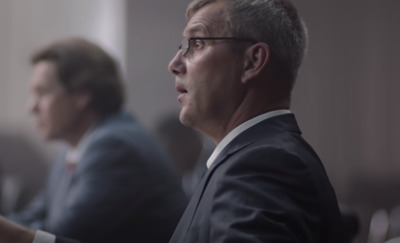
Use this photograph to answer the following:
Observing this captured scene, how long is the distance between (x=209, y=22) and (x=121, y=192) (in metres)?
0.98

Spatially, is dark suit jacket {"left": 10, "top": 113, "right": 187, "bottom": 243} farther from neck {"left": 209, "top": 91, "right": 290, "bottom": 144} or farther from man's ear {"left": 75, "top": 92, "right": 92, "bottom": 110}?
neck {"left": 209, "top": 91, "right": 290, "bottom": 144}

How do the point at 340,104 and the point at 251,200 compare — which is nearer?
the point at 251,200

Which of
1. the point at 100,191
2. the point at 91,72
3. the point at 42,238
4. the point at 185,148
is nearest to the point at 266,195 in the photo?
the point at 42,238

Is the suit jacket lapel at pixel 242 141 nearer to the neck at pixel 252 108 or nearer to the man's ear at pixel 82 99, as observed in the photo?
the neck at pixel 252 108

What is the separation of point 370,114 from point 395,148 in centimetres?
21

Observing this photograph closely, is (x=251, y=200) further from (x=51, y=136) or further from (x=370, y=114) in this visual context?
(x=370, y=114)

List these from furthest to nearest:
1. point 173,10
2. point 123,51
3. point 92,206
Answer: point 123,51
point 173,10
point 92,206

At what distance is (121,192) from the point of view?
2.47 m

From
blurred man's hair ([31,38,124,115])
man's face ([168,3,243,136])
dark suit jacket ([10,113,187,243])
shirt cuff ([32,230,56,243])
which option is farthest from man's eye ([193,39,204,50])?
blurred man's hair ([31,38,124,115])

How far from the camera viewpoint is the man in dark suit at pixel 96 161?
243 cm

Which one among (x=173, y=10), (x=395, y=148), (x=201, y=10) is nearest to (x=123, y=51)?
(x=173, y=10)

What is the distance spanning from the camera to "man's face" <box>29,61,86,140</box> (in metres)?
2.92

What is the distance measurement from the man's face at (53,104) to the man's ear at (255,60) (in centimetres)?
143

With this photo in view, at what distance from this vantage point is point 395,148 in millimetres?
3943
